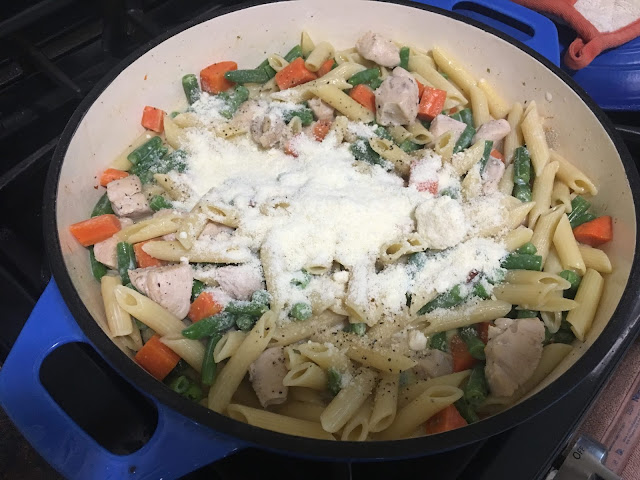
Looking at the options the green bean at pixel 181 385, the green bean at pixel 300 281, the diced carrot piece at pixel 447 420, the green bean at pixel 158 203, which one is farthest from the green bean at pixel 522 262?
the green bean at pixel 158 203

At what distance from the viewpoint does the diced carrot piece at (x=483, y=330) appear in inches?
76.1

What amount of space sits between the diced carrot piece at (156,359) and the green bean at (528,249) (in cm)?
125

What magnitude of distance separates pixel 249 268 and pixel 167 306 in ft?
0.99

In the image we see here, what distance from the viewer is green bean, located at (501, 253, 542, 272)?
198 centimetres

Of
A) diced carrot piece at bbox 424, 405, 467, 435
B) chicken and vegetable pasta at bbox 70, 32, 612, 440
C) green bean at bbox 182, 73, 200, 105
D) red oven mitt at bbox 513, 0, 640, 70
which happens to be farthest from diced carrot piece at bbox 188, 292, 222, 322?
red oven mitt at bbox 513, 0, 640, 70

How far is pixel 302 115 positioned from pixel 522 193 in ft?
3.15

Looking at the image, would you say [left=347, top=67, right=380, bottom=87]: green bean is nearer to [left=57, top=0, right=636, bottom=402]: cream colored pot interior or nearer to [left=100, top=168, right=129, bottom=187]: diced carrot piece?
[left=57, top=0, right=636, bottom=402]: cream colored pot interior

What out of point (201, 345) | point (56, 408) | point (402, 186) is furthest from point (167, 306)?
point (402, 186)

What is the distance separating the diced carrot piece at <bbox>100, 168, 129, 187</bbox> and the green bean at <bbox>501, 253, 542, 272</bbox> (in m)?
1.50

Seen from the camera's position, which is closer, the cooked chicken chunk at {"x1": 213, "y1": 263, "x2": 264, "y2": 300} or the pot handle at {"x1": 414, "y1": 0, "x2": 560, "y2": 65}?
the cooked chicken chunk at {"x1": 213, "y1": 263, "x2": 264, "y2": 300}

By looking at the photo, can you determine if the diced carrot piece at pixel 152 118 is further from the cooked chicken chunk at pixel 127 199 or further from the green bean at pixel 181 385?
the green bean at pixel 181 385

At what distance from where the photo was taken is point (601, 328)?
1.77m

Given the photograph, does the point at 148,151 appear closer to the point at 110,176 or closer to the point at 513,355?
the point at 110,176

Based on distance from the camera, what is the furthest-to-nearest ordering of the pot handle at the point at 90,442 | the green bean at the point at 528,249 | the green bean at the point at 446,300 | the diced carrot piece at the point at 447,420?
1. the green bean at the point at 528,249
2. the green bean at the point at 446,300
3. the diced carrot piece at the point at 447,420
4. the pot handle at the point at 90,442
